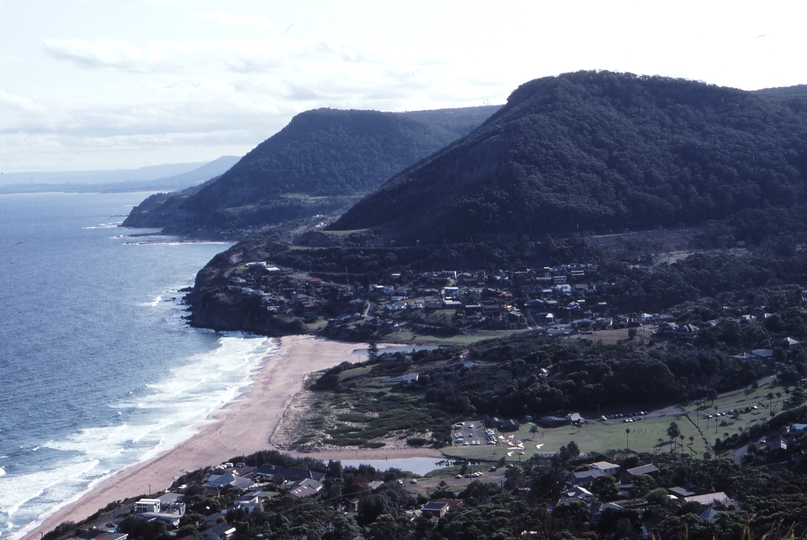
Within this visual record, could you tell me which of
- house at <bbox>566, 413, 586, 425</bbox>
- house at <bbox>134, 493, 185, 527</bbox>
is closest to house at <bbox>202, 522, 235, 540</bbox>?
house at <bbox>134, 493, 185, 527</bbox>

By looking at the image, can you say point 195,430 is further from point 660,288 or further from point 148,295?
point 148,295

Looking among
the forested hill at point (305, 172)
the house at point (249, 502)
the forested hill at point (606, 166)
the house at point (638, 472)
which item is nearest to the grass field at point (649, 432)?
the house at point (638, 472)

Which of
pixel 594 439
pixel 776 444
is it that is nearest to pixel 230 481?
pixel 594 439

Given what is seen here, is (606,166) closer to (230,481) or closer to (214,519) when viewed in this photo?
(230,481)

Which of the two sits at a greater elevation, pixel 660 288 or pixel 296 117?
pixel 296 117

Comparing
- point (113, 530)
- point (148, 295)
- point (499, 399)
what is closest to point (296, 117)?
point (148, 295)

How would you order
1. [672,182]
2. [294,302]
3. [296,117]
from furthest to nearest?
[296,117] < [672,182] < [294,302]
